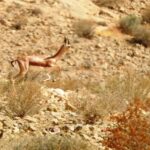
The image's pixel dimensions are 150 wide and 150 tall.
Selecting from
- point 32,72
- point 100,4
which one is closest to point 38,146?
point 32,72

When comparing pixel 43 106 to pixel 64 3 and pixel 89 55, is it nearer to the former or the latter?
pixel 89 55

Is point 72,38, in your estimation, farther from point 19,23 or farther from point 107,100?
point 107,100

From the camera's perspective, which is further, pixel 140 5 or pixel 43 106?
pixel 140 5

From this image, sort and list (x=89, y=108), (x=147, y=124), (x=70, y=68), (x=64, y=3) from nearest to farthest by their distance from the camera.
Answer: (x=147, y=124), (x=89, y=108), (x=70, y=68), (x=64, y=3)

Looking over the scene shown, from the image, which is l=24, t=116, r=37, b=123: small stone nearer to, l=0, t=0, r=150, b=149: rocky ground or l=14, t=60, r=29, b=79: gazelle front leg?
l=14, t=60, r=29, b=79: gazelle front leg

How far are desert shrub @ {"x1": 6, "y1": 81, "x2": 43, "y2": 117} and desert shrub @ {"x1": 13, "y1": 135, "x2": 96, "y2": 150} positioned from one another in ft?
7.06

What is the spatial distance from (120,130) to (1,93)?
4346 mm

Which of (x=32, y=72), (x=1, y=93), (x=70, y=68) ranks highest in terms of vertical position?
(x=1, y=93)

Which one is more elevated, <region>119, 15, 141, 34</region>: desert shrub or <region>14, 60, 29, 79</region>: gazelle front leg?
<region>14, 60, 29, 79</region>: gazelle front leg

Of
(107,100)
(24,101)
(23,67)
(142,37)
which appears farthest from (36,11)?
(24,101)

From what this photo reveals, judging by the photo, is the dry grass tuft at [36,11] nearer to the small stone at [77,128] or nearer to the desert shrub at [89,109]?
the desert shrub at [89,109]

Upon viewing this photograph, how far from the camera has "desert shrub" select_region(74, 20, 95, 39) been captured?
26.9m

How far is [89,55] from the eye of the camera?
2584 centimetres

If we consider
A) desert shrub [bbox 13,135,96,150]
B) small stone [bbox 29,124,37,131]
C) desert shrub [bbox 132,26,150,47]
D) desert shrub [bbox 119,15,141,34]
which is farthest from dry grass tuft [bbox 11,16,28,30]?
desert shrub [bbox 13,135,96,150]
